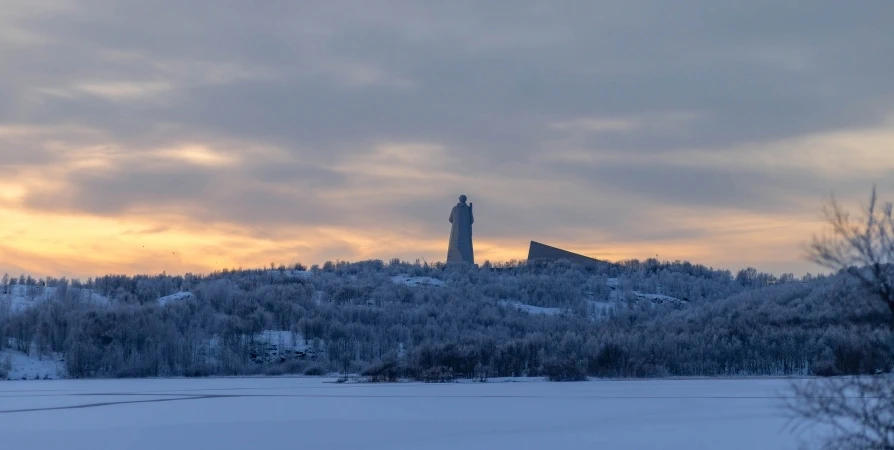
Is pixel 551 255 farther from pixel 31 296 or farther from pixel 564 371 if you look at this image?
pixel 564 371

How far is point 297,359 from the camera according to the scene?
44.0 m

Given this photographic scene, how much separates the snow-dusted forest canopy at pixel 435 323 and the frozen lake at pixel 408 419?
4921 mm

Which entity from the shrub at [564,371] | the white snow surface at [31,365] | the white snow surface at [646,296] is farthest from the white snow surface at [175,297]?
the shrub at [564,371]

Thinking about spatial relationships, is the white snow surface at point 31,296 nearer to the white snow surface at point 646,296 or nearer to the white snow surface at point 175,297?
the white snow surface at point 175,297

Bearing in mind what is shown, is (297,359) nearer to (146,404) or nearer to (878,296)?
(146,404)

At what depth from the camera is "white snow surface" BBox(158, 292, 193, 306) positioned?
5372cm

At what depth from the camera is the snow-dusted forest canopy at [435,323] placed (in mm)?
35438

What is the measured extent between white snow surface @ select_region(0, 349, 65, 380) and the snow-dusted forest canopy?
358 millimetres

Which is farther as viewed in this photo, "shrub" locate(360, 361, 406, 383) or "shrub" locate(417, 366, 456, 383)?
"shrub" locate(360, 361, 406, 383)

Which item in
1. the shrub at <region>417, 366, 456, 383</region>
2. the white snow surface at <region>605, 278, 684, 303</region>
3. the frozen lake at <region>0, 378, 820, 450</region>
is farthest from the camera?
the white snow surface at <region>605, 278, 684, 303</region>

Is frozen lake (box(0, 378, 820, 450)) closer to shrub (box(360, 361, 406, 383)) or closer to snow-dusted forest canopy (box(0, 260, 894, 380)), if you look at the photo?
snow-dusted forest canopy (box(0, 260, 894, 380))

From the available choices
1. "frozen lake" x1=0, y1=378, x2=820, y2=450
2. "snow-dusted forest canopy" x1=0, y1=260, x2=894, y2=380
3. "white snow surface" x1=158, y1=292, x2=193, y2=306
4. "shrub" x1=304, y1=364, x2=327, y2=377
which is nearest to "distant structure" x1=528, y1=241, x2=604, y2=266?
"snow-dusted forest canopy" x1=0, y1=260, x2=894, y2=380

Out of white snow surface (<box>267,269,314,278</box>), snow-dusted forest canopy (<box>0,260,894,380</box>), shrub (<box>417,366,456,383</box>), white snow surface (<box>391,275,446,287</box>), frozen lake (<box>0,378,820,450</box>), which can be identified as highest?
white snow surface (<box>267,269,314,278</box>)

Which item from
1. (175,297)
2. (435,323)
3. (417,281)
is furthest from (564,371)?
(417,281)
